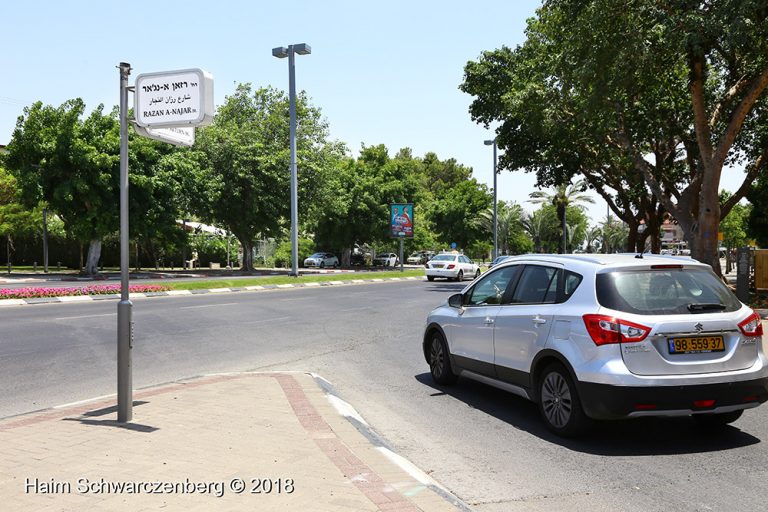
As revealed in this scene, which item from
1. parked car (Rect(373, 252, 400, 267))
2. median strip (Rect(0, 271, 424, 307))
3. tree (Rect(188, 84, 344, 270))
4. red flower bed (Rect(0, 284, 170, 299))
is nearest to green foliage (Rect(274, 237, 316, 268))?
parked car (Rect(373, 252, 400, 267))

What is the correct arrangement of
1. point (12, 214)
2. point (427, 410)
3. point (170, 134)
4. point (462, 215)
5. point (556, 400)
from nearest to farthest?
point (556, 400), point (170, 134), point (427, 410), point (12, 214), point (462, 215)

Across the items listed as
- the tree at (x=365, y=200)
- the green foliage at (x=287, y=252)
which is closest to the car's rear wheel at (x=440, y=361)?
the tree at (x=365, y=200)

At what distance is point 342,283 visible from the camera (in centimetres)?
3209

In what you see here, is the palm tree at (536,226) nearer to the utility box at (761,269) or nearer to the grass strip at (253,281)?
the grass strip at (253,281)

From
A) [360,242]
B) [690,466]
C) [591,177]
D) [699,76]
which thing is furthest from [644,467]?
[360,242]

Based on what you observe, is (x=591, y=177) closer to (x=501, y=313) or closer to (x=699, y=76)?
(x=699, y=76)

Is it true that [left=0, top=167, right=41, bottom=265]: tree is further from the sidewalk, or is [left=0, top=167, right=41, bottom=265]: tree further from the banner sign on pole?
the sidewalk

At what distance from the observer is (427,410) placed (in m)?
6.91

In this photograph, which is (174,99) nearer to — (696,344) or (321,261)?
(696,344)

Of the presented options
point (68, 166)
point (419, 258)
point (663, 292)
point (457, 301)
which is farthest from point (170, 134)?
point (419, 258)

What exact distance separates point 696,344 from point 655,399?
61cm

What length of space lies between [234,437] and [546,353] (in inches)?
111

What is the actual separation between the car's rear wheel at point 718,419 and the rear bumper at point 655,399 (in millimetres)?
481

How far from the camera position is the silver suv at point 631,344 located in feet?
17.5
